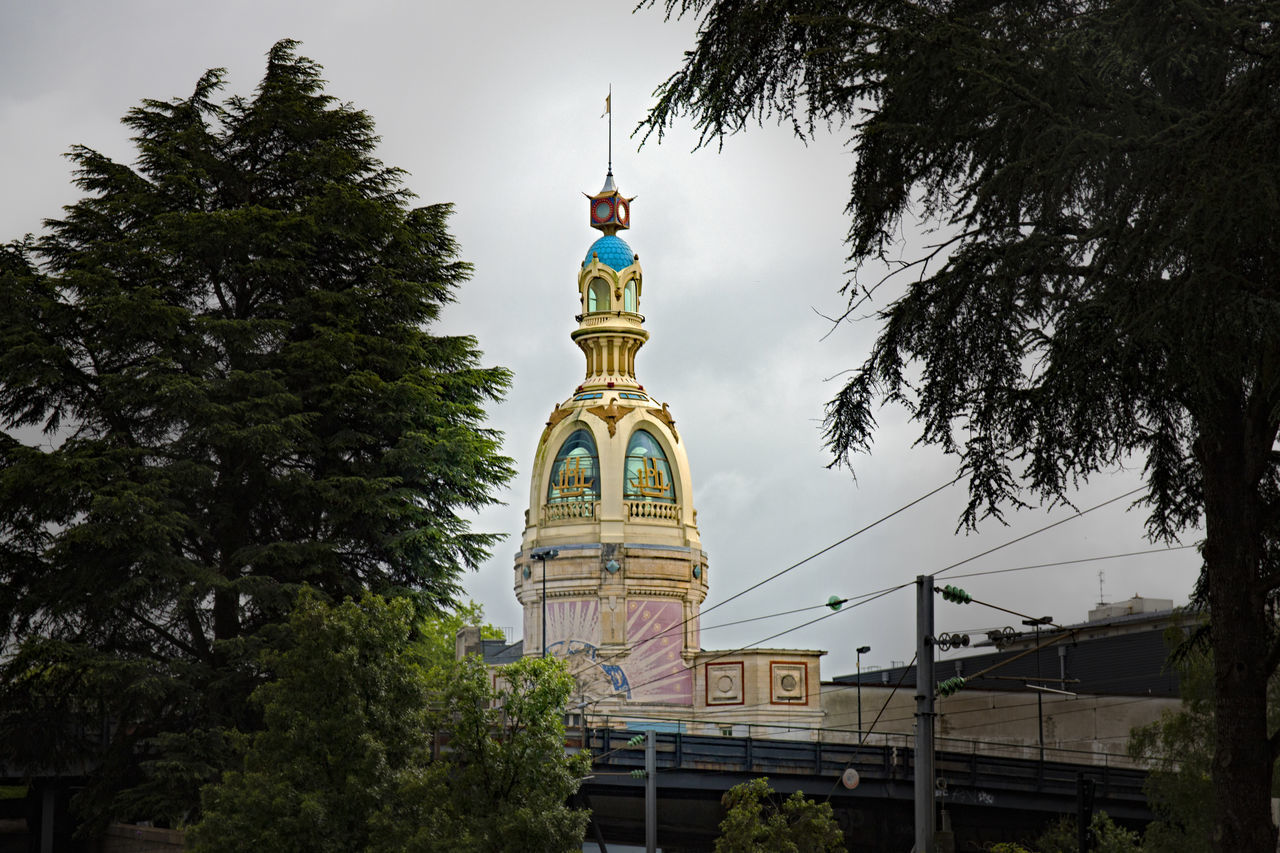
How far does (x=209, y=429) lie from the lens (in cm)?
3312

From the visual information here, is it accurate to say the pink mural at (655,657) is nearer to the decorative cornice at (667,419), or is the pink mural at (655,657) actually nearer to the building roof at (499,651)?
the decorative cornice at (667,419)

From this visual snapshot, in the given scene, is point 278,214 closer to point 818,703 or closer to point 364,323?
point 364,323

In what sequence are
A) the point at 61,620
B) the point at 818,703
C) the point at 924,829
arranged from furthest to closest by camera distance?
the point at 818,703 < the point at 61,620 < the point at 924,829

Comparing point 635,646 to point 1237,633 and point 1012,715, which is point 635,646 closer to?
point 1012,715

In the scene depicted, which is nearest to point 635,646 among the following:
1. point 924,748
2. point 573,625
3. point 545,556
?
point 573,625

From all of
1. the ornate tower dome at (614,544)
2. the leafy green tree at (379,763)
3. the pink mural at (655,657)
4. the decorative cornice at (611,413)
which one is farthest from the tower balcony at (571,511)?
the leafy green tree at (379,763)

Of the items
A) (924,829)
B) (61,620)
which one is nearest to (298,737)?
(61,620)

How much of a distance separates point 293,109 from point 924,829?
22198mm

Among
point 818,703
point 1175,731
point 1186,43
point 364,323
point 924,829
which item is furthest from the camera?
point 818,703

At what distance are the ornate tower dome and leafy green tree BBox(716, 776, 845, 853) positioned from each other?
13.7 m

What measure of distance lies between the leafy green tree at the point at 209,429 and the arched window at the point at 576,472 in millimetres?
21433

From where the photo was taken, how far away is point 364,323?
36969mm

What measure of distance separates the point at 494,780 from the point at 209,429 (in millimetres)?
10050

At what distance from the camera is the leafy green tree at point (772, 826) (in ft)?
138
